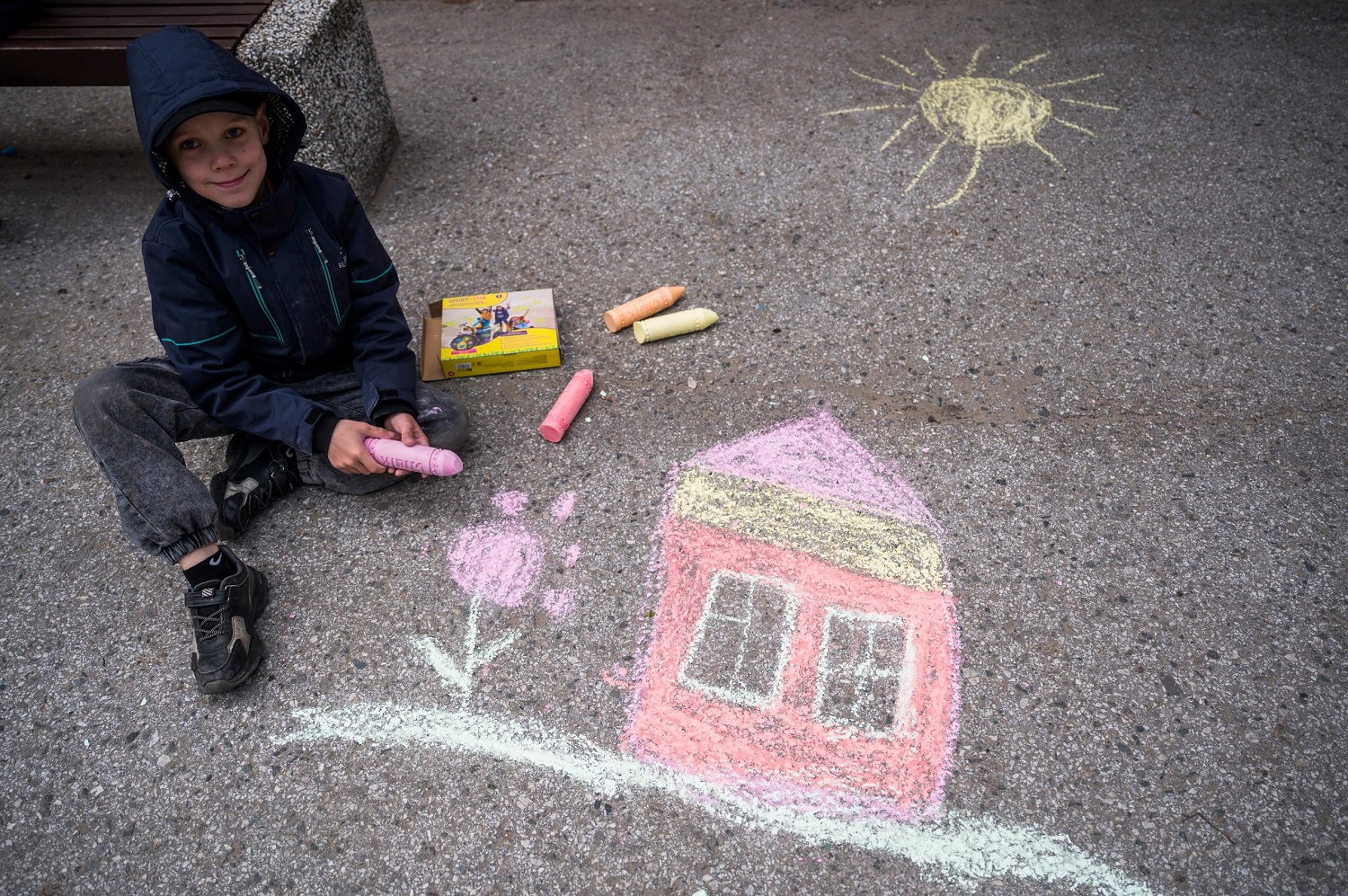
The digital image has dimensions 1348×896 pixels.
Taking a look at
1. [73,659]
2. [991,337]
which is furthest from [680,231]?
[73,659]

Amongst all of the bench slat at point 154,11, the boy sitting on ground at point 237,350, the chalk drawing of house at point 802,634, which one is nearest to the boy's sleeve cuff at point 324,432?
the boy sitting on ground at point 237,350

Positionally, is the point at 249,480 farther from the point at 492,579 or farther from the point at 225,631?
the point at 492,579

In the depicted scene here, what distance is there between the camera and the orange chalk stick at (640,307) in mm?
2811

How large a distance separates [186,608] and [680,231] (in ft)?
6.79

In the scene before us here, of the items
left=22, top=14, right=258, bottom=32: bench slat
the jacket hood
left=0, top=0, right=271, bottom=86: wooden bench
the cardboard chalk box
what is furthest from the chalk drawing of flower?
left=22, top=14, right=258, bottom=32: bench slat

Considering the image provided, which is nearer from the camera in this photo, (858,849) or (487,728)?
(858,849)

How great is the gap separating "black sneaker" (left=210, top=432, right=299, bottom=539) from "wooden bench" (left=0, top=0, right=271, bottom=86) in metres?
1.48

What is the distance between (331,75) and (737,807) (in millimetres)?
2878

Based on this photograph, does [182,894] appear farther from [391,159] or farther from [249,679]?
[391,159]

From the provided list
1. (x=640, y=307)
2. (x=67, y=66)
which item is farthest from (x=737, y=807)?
(x=67, y=66)

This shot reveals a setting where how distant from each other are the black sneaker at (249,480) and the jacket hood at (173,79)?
2.40 ft

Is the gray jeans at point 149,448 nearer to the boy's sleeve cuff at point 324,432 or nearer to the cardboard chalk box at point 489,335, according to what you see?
the boy's sleeve cuff at point 324,432

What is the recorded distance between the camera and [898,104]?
3.78 metres

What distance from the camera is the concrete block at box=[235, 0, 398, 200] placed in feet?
9.53
